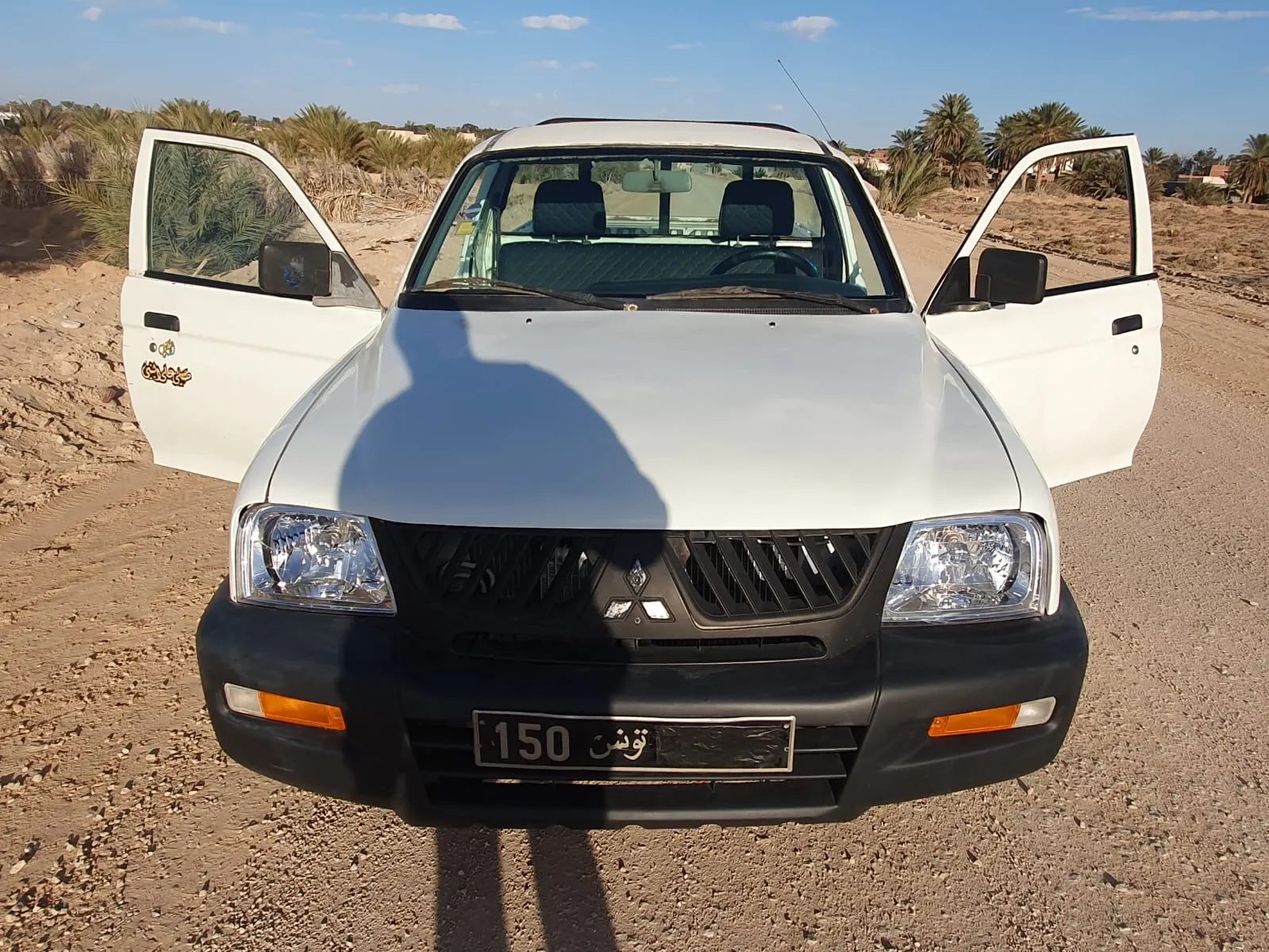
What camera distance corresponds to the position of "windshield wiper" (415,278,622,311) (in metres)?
3.02

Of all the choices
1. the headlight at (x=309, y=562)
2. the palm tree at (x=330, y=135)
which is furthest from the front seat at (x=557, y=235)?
the palm tree at (x=330, y=135)

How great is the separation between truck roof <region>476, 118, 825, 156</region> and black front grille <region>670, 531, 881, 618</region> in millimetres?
1951

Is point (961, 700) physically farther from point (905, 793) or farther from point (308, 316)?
point (308, 316)

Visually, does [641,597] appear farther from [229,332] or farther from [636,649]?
[229,332]

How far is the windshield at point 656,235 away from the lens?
10.6 feet

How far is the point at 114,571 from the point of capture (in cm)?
394

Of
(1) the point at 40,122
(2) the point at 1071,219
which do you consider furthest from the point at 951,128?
(1) the point at 40,122

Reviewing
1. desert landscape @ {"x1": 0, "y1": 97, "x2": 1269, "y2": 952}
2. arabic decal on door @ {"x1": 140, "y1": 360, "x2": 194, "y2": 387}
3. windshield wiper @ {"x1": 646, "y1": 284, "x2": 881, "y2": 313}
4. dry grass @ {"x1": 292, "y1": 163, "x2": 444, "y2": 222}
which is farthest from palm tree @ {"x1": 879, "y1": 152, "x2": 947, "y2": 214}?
arabic decal on door @ {"x1": 140, "y1": 360, "x2": 194, "y2": 387}

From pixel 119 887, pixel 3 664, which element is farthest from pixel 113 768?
pixel 3 664

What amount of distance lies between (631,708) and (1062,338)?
2.18 metres

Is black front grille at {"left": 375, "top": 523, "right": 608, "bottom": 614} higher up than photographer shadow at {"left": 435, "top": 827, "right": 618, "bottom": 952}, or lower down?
higher up

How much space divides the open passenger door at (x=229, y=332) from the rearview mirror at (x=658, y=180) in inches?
43.3

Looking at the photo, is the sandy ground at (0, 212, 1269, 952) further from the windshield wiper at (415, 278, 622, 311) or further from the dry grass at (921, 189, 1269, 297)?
the dry grass at (921, 189, 1269, 297)

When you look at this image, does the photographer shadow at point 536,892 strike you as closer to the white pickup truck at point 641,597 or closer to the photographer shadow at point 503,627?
the photographer shadow at point 503,627
